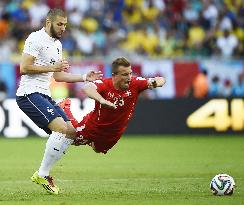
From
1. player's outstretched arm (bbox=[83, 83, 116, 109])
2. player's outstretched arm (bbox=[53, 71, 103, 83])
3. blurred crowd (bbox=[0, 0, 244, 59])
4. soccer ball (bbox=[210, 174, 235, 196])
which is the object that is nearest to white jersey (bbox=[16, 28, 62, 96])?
player's outstretched arm (bbox=[53, 71, 103, 83])

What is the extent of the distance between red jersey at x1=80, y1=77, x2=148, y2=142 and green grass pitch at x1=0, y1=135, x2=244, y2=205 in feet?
2.78

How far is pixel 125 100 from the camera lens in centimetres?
1156

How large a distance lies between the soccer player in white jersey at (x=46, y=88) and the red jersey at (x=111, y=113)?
212 mm

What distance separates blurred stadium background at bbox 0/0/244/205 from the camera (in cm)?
2273

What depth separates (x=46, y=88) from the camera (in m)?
11.8

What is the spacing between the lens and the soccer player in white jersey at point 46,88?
11.5 meters

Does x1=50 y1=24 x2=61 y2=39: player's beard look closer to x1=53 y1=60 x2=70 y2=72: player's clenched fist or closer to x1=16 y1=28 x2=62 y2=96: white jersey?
x1=16 y1=28 x2=62 y2=96: white jersey

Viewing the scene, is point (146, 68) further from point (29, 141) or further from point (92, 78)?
point (92, 78)

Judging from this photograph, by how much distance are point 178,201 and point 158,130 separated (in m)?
12.9

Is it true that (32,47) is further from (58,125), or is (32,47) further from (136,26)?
(136,26)

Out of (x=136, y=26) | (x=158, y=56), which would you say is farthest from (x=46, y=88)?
(x=136, y=26)

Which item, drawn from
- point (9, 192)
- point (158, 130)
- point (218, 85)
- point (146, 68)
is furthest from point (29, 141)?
point (9, 192)

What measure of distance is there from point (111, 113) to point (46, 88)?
1041 millimetres

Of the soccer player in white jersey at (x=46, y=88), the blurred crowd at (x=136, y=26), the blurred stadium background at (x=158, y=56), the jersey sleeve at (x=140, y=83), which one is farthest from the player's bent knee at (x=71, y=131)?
the blurred crowd at (x=136, y=26)
